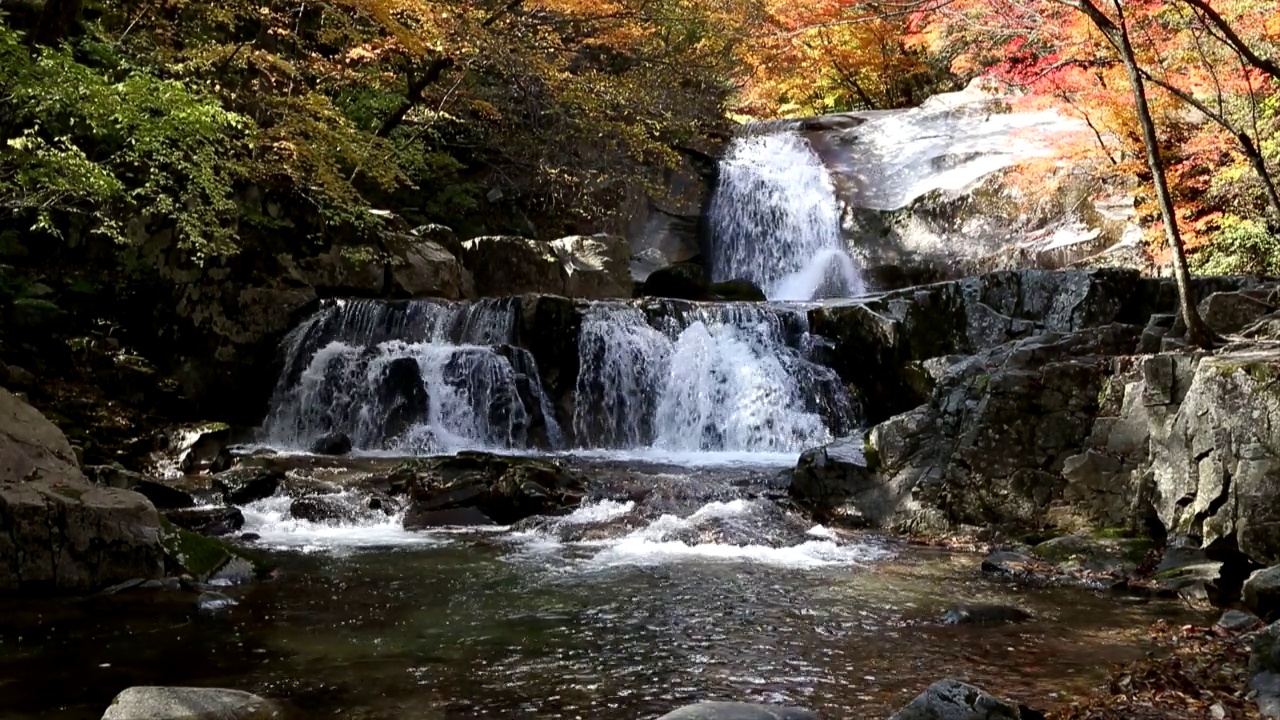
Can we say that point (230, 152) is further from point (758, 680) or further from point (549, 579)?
point (758, 680)

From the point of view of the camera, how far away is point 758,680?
5285mm

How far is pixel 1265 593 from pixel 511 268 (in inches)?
608

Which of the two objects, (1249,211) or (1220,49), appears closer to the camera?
(1220,49)

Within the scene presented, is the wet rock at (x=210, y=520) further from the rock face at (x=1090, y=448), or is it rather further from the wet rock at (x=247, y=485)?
the rock face at (x=1090, y=448)

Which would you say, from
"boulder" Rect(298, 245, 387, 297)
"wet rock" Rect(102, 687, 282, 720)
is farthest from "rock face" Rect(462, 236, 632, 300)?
"wet rock" Rect(102, 687, 282, 720)

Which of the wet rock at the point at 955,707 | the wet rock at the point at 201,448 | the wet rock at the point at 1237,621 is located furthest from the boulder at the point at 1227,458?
the wet rock at the point at 201,448

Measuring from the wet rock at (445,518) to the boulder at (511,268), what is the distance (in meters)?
9.50

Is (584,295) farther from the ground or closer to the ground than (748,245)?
closer to the ground

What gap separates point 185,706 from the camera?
4.36m

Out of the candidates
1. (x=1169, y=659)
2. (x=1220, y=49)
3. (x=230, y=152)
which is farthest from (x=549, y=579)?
(x=1220, y=49)

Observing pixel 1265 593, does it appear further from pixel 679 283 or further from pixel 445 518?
pixel 679 283

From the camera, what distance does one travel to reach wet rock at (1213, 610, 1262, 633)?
235 inches

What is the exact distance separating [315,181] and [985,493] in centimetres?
1161

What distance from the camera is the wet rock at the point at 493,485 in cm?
1058
